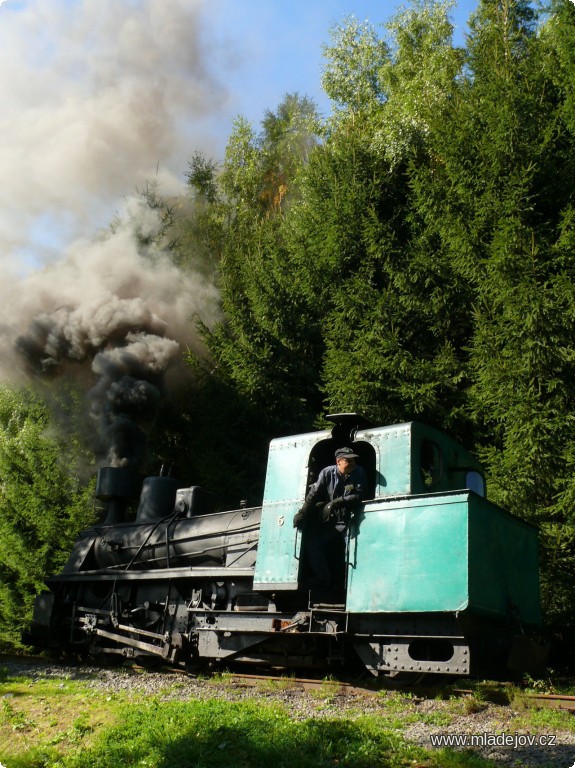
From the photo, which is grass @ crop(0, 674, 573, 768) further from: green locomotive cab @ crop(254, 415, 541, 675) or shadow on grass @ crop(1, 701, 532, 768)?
green locomotive cab @ crop(254, 415, 541, 675)

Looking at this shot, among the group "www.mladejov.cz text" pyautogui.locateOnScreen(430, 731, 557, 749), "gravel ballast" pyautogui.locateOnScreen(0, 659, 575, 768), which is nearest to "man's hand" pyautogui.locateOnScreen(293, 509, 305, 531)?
"gravel ballast" pyautogui.locateOnScreen(0, 659, 575, 768)

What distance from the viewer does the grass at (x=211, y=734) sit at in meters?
4.71

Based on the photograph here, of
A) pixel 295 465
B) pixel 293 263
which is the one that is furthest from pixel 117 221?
pixel 295 465

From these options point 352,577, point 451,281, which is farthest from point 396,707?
point 451,281

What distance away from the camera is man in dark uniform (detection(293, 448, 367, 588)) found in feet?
21.7

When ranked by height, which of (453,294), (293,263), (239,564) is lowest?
(239,564)

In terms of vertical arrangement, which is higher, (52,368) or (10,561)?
(52,368)

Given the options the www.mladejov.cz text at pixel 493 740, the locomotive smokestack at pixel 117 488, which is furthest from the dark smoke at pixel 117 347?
the www.mladejov.cz text at pixel 493 740

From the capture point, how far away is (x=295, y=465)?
725cm

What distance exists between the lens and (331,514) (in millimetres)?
6617

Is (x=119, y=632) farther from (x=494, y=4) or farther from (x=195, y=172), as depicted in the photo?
(x=195, y=172)

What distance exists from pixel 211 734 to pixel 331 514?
224 centimetres

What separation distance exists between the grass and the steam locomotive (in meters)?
0.66

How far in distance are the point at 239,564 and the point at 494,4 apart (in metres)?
14.9
